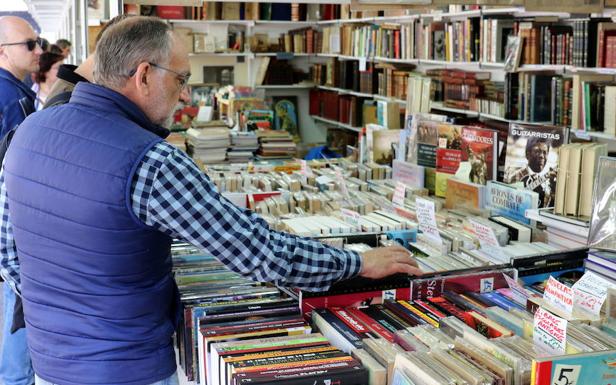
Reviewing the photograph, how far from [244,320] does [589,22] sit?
14.0 feet

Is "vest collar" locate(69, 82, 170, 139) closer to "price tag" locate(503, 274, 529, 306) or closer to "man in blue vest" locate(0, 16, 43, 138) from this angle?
"price tag" locate(503, 274, 529, 306)

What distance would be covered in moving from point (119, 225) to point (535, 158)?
2.19 m

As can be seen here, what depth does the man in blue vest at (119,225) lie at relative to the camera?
5.66ft

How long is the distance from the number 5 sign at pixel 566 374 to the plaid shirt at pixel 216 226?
0.63 metres

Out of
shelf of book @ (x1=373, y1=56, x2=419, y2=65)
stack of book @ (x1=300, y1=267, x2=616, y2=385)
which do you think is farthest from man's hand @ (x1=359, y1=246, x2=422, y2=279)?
shelf of book @ (x1=373, y1=56, x2=419, y2=65)

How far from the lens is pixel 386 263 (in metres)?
2.03

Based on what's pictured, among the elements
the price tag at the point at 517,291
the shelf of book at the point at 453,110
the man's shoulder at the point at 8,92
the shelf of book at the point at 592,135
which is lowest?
the price tag at the point at 517,291

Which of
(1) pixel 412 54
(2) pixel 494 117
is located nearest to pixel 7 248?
(2) pixel 494 117

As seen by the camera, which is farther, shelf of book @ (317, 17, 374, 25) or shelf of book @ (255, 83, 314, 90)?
shelf of book @ (255, 83, 314, 90)

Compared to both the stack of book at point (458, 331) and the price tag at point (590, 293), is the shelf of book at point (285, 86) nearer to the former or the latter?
the stack of book at point (458, 331)

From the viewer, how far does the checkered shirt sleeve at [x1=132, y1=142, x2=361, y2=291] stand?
1705mm

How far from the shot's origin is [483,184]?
377 centimetres

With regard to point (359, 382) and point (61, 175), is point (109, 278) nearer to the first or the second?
point (61, 175)

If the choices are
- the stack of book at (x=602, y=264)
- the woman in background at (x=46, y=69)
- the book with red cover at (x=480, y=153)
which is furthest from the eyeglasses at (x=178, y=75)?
the woman in background at (x=46, y=69)
